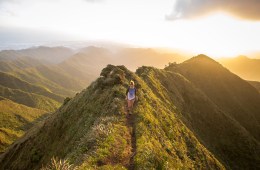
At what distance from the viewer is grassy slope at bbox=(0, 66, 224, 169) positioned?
18.9 metres

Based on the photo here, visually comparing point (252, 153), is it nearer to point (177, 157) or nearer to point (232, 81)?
point (177, 157)

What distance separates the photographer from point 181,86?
7100cm

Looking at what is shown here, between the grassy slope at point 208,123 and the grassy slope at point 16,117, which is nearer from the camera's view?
the grassy slope at point 208,123

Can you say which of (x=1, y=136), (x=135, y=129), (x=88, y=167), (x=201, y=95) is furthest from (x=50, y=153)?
(x=1, y=136)

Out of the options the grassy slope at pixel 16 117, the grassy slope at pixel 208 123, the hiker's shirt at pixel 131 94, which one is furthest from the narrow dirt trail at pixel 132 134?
the grassy slope at pixel 16 117

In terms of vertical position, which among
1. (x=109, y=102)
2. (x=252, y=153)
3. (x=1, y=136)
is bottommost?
(x=1, y=136)

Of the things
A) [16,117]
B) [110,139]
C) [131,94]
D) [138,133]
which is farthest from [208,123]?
[16,117]

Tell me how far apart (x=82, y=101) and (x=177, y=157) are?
1813cm

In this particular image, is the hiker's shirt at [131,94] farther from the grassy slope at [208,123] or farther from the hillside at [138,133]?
the grassy slope at [208,123]

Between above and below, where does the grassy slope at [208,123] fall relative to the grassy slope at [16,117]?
above

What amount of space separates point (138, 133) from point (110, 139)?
390 cm

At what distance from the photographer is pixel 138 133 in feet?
76.8

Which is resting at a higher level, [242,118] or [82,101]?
[82,101]

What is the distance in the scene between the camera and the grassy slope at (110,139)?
18906 mm
